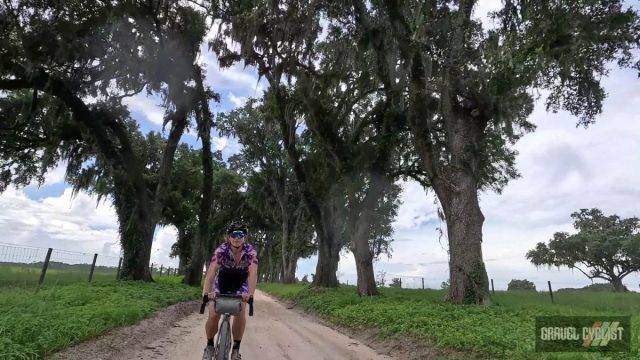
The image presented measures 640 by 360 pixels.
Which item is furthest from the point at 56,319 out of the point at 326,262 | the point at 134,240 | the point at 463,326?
the point at 326,262

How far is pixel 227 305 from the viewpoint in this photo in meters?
5.00

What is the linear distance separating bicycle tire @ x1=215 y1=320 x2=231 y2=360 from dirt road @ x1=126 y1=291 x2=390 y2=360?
75.0 inches

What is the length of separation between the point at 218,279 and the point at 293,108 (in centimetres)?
1438

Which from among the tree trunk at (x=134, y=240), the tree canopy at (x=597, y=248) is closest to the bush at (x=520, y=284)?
the tree canopy at (x=597, y=248)

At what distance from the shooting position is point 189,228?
130 feet

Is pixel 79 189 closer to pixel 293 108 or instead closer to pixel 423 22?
pixel 293 108

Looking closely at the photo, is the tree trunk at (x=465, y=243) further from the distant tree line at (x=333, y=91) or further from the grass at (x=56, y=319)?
the grass at (x=56, y=319)

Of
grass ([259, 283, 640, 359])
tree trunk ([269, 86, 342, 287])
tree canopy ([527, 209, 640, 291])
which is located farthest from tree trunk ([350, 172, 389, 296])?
tree canopy ([527, 209, 640, 291])

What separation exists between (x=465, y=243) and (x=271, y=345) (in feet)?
21.7

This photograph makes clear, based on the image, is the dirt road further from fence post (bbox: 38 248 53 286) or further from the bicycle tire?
fence post (bbox: 38 248 53 286)

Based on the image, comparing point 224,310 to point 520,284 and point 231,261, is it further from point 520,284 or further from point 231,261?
point 520,284

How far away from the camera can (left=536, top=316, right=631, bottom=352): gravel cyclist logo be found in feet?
20.7

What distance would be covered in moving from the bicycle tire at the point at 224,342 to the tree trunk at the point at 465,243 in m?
8.67

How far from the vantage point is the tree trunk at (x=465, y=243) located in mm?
11992
